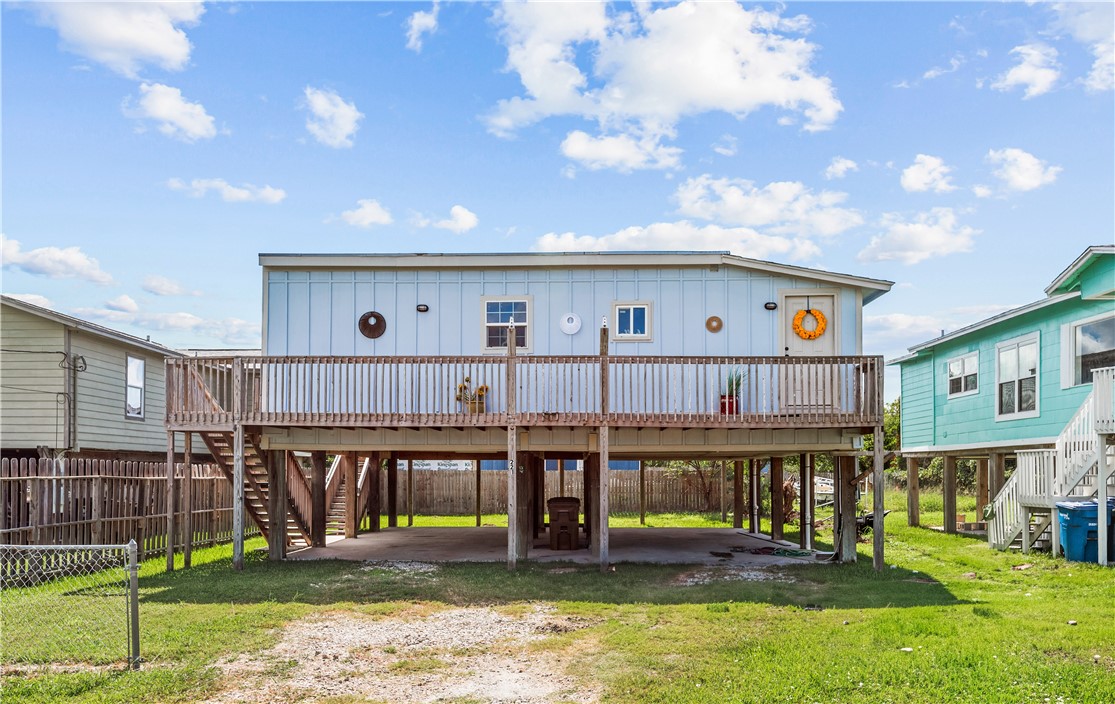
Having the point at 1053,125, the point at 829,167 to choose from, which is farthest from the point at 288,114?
the point at 1053,125

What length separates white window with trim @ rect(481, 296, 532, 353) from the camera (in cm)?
1656

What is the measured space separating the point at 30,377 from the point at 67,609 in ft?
30.6

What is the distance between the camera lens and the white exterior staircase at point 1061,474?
50.0ft

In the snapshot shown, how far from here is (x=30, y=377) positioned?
18828 millimetres

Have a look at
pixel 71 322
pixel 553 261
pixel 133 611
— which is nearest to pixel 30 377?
pixel 71 322

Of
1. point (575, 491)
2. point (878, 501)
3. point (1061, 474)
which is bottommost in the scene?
point (575, 491)

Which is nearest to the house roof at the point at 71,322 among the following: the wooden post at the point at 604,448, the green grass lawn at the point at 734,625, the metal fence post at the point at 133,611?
the green grass lawn at the point at 734,625

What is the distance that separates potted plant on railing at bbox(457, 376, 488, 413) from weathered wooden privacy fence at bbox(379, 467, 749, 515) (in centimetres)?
1535

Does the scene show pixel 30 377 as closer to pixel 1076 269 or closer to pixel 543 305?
pixel 543 305

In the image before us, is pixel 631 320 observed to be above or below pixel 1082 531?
above

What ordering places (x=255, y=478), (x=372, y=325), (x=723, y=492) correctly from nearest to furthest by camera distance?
(x=372, y=325) → (x=255, y=478) → (x=723, y=492)

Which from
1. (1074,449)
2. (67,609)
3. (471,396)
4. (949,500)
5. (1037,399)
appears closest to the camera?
(67,609)

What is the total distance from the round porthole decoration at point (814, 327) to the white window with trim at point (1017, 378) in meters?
5.62

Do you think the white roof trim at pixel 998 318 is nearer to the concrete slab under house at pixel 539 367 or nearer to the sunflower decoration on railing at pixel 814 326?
the concrete slab under house at pixel 539 367
